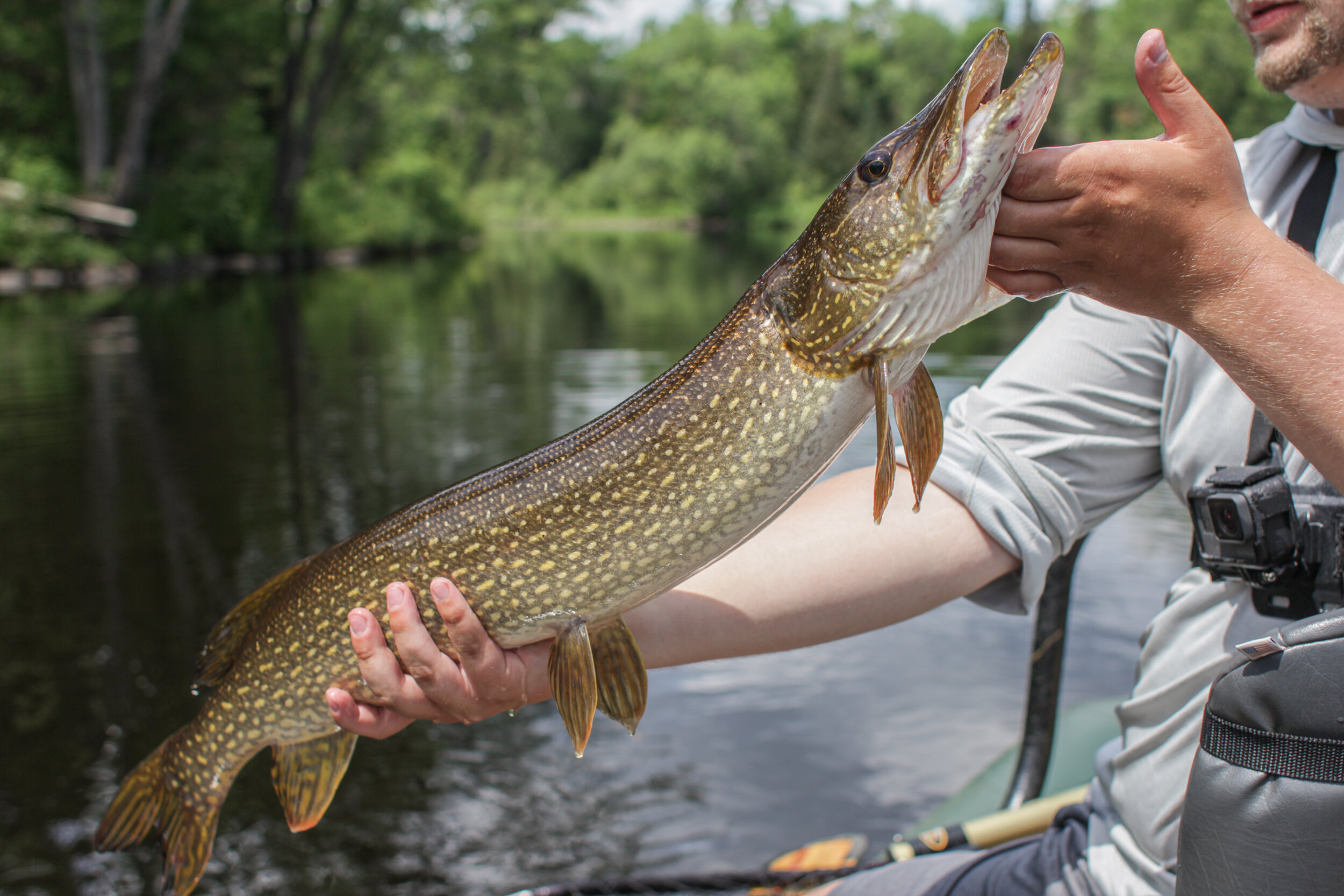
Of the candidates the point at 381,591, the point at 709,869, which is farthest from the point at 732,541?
the point at 709,869

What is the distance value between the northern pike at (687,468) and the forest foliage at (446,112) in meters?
20.6

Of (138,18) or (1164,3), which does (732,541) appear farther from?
(1164,3)

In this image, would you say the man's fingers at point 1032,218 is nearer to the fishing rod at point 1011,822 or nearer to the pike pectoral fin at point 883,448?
the pike pectoral fin at point 883,448

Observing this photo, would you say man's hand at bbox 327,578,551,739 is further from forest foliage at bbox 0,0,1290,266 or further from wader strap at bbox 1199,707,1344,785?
forest foliage at bbox 0,0,1290,266

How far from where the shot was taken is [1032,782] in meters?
2.95

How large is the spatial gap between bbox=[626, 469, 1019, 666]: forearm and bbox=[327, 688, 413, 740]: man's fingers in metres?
0.53

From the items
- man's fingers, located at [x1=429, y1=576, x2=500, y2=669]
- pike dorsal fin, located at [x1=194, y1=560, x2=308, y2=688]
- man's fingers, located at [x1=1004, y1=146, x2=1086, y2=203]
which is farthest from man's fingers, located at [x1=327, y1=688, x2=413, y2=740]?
man's fingers, located at [x1=1004, y1=146, x2=1086, y2=203]

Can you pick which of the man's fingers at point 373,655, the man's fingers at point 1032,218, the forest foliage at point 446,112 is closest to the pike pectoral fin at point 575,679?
the man's fingers at point 373,655

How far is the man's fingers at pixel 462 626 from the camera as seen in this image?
1807 millimetres

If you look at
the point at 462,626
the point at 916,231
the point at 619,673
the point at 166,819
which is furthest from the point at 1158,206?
the point at 166,819

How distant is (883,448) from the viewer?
1566mm

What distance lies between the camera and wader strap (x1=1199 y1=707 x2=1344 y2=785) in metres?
1.14

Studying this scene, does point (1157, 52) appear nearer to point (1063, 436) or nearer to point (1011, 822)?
point (1063, 436)

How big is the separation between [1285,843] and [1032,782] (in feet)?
6.21
